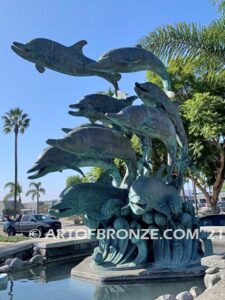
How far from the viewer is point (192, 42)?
12836 millimetres

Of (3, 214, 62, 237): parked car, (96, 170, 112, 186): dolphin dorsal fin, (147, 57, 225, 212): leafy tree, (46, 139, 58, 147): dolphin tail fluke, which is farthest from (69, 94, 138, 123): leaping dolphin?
(3, 214, 62, 237): parked car

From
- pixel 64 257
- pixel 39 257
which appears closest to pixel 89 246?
pixel 64 257

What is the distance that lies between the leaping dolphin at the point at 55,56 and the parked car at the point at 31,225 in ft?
48.9

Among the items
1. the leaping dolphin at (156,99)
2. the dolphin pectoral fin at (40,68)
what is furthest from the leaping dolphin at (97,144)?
the dolphin pectoral fin at (40,68)

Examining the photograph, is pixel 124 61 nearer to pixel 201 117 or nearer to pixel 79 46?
pixel 79 46

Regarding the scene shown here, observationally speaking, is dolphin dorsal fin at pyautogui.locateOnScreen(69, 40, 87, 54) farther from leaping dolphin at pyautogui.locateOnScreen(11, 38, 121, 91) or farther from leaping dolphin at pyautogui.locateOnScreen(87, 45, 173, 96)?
leaping dolphin at pyautogui.locateOnScreen(87, 45, 173, 96)

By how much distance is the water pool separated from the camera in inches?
301

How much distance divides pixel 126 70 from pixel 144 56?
0.57m

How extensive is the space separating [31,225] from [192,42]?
15.4 metres

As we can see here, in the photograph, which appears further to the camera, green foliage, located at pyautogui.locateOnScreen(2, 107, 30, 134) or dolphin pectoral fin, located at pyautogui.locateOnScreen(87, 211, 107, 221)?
green foliage, located at pyautogui.locateOnScreen(2, 107, 30, 134)

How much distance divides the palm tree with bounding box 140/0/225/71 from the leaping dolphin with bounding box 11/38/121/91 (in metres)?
4.10

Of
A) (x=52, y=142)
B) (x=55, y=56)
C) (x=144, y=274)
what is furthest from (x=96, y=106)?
(x=144, y=274)

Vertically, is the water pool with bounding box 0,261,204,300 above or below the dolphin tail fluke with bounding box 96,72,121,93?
below

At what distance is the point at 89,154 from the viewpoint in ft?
31.4
